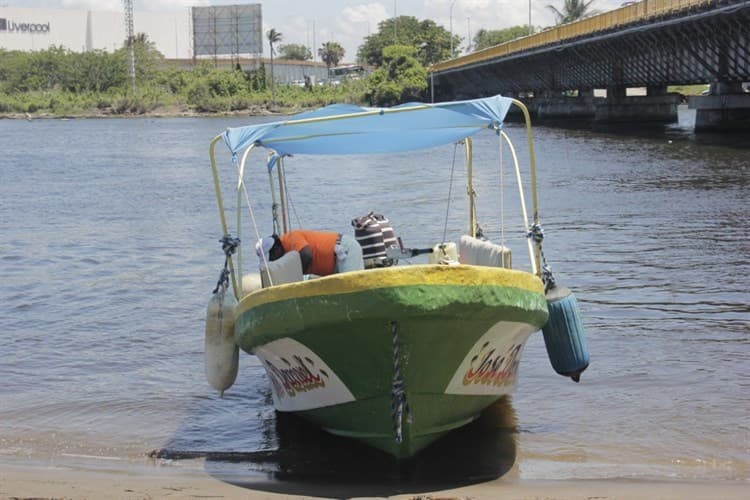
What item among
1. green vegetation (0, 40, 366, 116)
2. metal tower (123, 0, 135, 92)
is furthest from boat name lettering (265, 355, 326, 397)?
metal tower (123, 0, 135, 92)

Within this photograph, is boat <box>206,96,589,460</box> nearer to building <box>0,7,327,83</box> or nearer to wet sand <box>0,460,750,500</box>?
wet sand <box>0,460,750,500</box>

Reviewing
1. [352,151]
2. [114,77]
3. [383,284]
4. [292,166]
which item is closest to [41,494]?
[383,284]

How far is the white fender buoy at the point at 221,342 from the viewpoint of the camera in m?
9.92

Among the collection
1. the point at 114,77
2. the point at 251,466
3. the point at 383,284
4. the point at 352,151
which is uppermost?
the point at 114,77

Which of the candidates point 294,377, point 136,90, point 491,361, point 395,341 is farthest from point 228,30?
point 395,341

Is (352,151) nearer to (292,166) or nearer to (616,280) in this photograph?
(616,280)

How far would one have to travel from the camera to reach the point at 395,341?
8023mm

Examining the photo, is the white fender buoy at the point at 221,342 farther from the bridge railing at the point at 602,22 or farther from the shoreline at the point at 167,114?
the shoreline at the point at 167,114

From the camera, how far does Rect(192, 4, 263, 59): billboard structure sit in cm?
15675

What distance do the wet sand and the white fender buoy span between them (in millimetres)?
1162

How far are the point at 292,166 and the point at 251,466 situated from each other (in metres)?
35.7

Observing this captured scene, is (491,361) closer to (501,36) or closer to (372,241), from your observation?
(372,241)

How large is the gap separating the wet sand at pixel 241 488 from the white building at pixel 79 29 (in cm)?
16764

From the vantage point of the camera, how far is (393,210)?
2836cm
